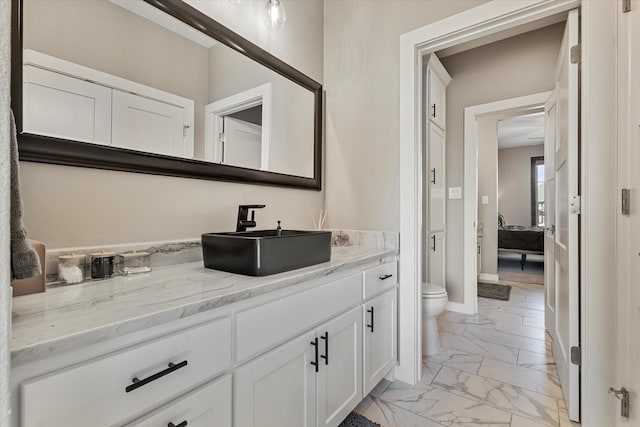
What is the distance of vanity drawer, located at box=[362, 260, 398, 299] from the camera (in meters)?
1.54

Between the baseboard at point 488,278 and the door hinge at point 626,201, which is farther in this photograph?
the baseboard at point 488,278

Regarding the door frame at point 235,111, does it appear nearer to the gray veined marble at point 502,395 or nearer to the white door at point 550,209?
the gray veined marble at point 502,395

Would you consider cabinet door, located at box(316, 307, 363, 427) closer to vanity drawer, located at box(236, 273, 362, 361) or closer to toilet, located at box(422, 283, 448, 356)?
vanity drawer, located at box(236, 273, 362, 361)

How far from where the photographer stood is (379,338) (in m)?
1.66

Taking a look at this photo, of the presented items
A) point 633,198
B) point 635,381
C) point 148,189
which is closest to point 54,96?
point 148,189

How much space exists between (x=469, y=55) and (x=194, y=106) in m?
2.95

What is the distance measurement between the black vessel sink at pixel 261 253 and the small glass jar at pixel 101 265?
316mm

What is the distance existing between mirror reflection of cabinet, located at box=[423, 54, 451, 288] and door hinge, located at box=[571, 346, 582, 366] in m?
1.32

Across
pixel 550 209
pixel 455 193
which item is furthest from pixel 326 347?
pixel 455 193

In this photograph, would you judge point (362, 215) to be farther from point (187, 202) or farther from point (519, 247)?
point (519, 247)

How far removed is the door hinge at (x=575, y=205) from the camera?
4.97 ft

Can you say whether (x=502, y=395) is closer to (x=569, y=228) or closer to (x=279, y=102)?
(x=569, y=228)

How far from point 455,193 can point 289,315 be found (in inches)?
108

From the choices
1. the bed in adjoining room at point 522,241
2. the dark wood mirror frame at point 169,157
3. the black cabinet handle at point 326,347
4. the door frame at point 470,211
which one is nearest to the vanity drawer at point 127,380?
the black cabinet handle at point 326,347
